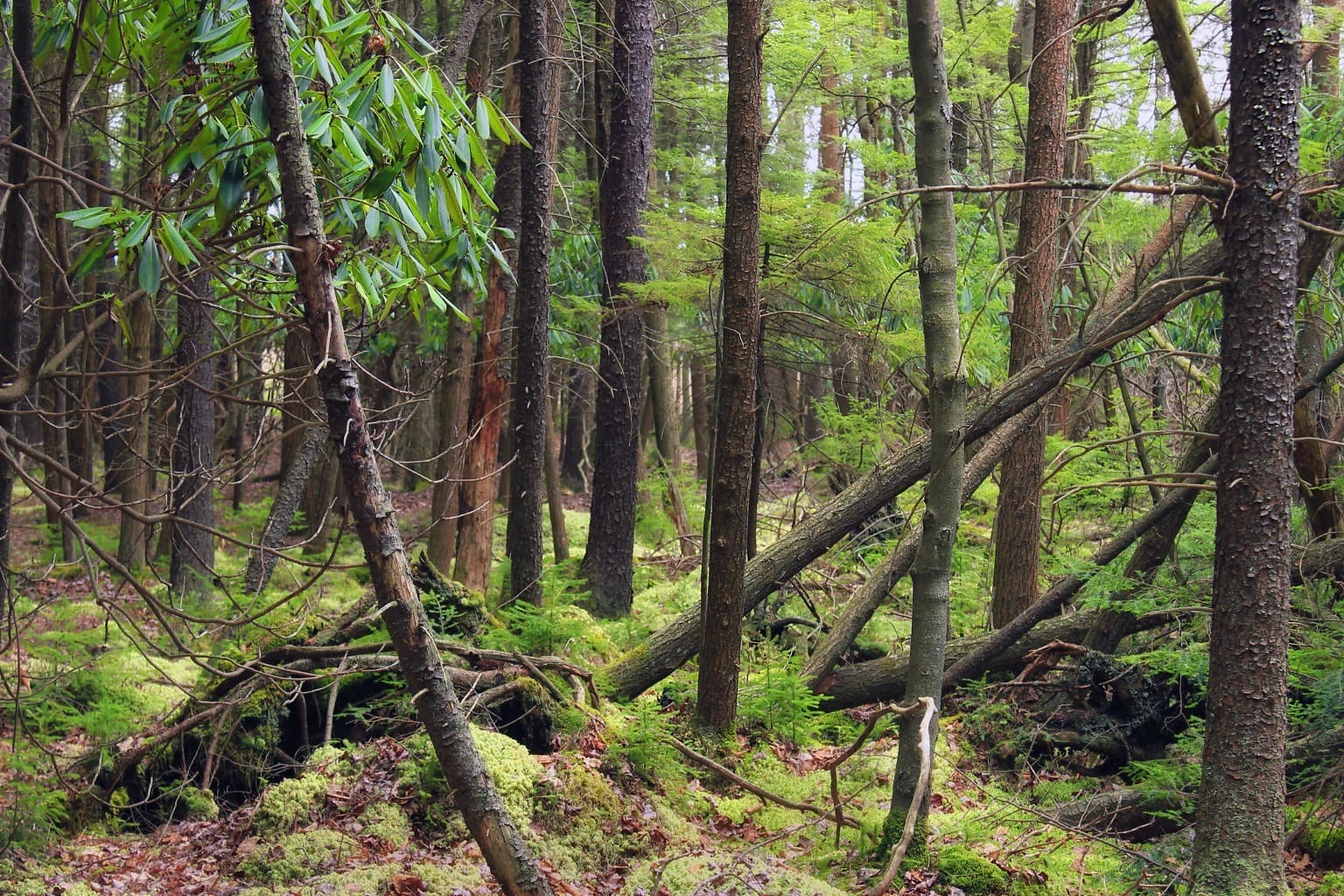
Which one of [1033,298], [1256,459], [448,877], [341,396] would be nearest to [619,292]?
[1033,298]

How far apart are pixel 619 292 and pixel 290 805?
19.3ft

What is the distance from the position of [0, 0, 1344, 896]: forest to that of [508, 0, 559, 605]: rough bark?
0.04 meters

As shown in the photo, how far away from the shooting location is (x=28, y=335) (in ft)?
63.3

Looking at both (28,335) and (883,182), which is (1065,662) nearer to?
(883,182)

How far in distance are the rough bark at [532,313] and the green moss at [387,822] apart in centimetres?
271

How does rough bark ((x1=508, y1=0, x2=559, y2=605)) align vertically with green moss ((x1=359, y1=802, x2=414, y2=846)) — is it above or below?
above

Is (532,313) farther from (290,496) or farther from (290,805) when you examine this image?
(290,805)

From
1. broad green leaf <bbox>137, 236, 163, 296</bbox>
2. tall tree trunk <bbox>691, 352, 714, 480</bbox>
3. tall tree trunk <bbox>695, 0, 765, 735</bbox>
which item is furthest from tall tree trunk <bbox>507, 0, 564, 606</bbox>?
tall tree trunk <bbox>691, 352, 714, 480</bbox>

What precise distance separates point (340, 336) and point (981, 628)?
731 centimetres

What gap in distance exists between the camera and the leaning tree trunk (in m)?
3.20

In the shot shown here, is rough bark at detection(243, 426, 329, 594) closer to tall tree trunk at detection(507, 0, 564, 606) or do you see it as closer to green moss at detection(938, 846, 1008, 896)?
tall tree trunk at detection(507, 0, 564, 606)

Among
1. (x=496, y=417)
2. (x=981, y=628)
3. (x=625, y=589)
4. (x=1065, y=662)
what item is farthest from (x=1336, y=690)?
(x=496, y=417)

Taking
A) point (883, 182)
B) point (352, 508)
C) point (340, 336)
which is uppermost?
point (883, 182)

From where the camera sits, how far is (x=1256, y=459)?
354cm
